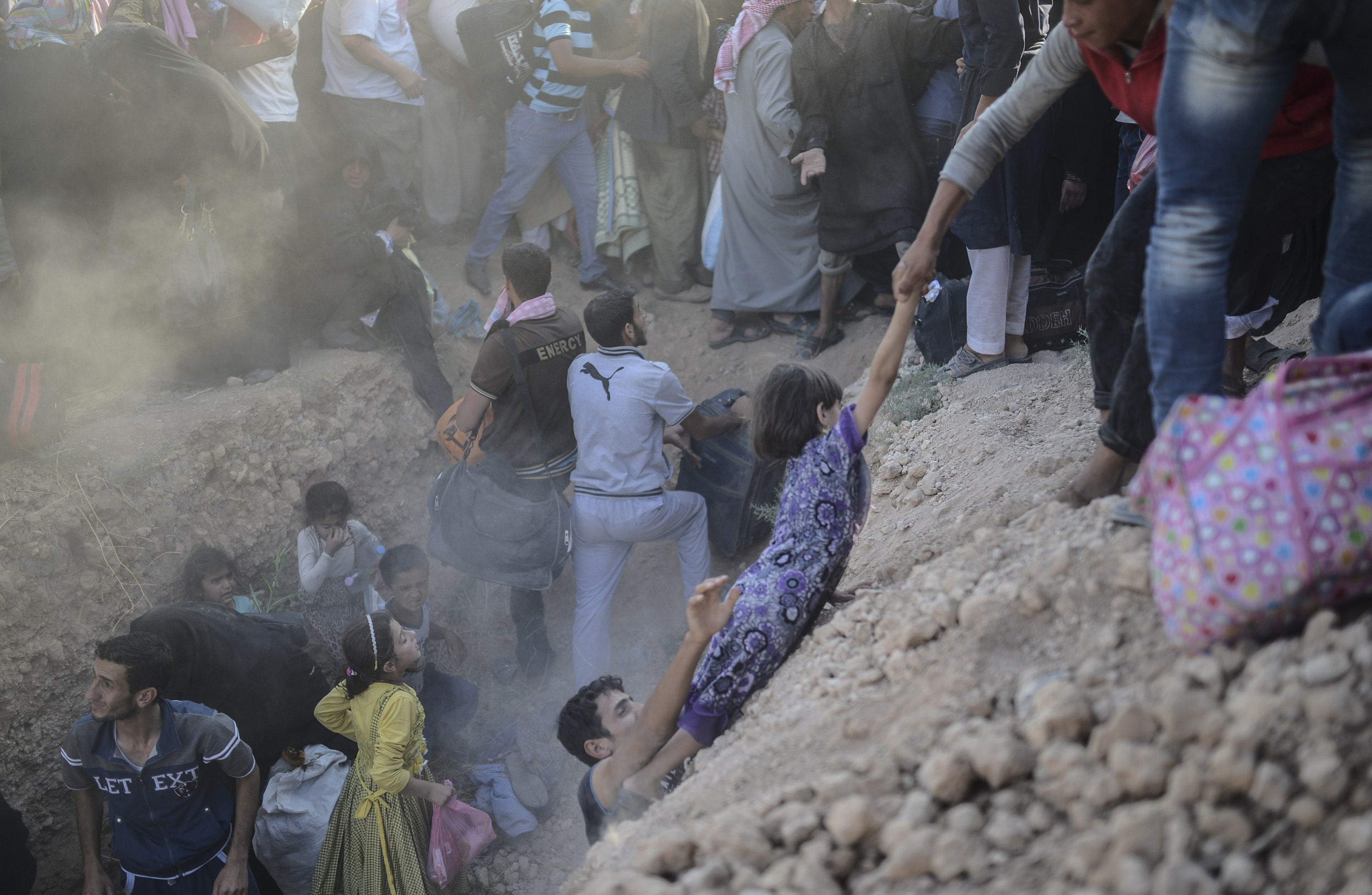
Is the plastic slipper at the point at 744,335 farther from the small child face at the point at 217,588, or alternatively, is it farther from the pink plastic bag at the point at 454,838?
the pink plastic bag at the point at 454,838

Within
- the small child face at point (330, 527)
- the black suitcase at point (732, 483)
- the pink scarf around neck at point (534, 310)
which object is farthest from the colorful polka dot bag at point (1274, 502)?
the small child face at point (330, 527)

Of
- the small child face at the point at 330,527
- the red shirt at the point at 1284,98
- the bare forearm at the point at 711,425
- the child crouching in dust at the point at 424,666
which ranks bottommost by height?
the child crouching in dust at the point at 424,666

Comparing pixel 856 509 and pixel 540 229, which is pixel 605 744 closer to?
pixel 856 509

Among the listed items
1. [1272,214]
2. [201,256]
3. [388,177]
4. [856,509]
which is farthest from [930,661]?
[388,177]

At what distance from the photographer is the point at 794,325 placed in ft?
19.6

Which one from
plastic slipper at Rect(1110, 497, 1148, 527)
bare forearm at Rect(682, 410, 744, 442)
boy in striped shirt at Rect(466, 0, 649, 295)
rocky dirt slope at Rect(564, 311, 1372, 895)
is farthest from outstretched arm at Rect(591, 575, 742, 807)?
boy in striped shirt at Rect(466, 0, 649, 295)

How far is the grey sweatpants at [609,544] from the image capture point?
4.07 m

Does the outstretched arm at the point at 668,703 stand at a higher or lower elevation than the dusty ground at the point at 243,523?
higher

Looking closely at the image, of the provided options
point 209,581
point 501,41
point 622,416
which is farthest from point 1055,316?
point 209,581

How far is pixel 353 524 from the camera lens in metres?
4.82

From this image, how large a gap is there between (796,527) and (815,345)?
11.1ft

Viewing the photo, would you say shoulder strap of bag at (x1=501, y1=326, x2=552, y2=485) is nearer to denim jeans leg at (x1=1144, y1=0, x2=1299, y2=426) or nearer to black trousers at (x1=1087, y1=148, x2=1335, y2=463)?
black trousers at (x1=1087, y1=148, x2=1335, y2=463)

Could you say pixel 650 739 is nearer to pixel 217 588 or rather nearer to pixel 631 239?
pixel 217 588

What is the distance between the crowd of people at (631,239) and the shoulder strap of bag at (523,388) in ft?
0.05
